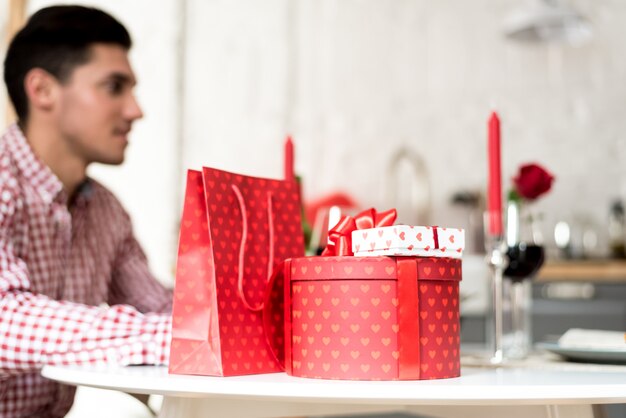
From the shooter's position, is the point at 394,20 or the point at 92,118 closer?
the point at 92,118

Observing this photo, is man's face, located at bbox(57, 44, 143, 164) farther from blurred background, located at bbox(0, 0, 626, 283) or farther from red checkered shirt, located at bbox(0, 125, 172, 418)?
blurred background, located at bbox(0, 0, 626, 283)

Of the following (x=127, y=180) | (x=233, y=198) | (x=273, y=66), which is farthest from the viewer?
(x=273, y=66)

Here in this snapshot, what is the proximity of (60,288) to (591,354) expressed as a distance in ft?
2.93

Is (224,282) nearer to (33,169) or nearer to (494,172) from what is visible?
(494,172)

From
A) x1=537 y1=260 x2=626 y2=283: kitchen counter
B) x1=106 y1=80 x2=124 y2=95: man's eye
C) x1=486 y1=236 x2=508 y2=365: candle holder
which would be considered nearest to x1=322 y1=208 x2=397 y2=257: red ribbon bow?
x1=486 y1=236 x2=508 y2=365: candle holder

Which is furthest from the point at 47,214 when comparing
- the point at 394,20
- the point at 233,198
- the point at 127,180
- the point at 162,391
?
the point at 394,20

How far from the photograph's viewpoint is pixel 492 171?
1.16 m

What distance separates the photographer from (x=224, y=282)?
0.88 m

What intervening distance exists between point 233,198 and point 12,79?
0.78 metres

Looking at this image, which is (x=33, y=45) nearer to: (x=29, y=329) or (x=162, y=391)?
(x=29, y=329)

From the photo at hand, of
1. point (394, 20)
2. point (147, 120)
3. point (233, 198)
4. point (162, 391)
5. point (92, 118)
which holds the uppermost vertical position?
point (394, 20)

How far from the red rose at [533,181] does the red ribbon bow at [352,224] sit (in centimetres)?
63

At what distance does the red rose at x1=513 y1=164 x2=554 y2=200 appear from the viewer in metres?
1.45

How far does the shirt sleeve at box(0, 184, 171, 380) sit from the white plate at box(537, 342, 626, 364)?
559 millimetres
